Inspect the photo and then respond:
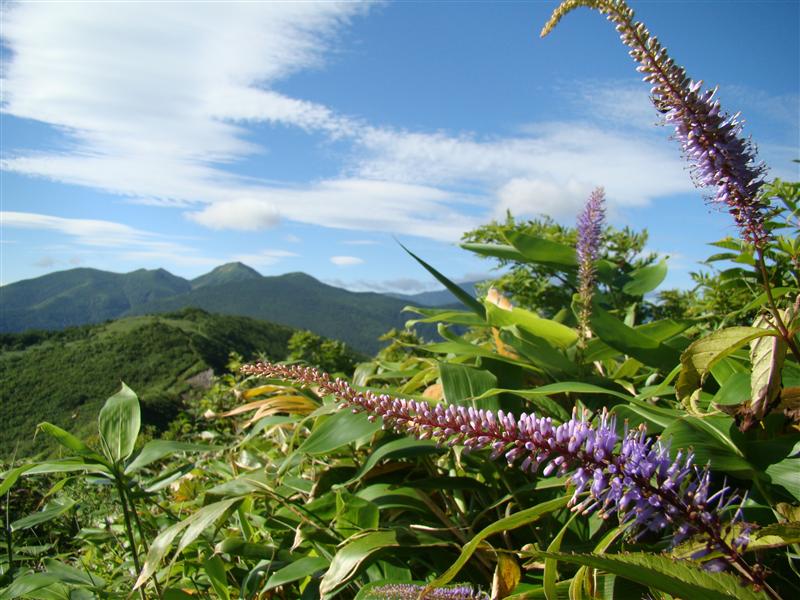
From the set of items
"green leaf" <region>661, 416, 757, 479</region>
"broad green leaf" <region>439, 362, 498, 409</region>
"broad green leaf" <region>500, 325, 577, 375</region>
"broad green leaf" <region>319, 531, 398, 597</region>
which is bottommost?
"broad green leaf" <region>319, 531, 398, 597</region>

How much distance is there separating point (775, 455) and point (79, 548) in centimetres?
269

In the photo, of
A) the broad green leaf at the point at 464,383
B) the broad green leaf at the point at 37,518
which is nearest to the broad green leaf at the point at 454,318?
the broad green leaf at the point at 464,383

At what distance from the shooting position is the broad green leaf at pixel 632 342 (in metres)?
1.60

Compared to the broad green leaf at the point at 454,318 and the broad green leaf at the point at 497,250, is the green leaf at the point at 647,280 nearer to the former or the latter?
the broad green leaf at the point at 497,250

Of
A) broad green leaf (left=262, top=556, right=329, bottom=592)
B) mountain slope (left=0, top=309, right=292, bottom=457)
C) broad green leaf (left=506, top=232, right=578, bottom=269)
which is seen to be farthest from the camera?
mountain slope (left=0, top=309, right=292, bottom=457)

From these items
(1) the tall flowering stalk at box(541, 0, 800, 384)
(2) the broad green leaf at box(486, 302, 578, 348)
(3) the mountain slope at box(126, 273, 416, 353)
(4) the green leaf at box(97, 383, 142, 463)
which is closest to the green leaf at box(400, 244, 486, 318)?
(2) the broad green leaf at box(486, 302, 578, 348)

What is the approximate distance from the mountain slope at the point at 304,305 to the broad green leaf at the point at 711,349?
506 ft

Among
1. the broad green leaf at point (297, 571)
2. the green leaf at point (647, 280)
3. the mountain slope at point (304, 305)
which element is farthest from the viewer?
the mountain slope at point (304, 305)

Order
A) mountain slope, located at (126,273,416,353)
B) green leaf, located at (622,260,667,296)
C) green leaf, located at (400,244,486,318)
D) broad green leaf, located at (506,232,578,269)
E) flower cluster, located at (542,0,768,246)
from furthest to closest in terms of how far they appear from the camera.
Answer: mountain slope, located at (126,273,416,353), green leaf, located at (622,260,667,296), broad green leaf, located at (506,232,578,269), green leaf, located at (400,244,486,318), flower cluster, located at (542,0,768,246)

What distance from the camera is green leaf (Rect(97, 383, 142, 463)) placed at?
1725 millimetres

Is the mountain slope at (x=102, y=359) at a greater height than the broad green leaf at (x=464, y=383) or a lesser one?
lesser

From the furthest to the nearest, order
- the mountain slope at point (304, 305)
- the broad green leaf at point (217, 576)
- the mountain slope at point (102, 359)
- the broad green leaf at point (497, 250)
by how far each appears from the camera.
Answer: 1. the mountain slope at point (304, 305)
2. the mountain slope at point (102, 359)
3. the broad green leaf at point (497, 250)
4. the broad green leaf at point (217, 576)

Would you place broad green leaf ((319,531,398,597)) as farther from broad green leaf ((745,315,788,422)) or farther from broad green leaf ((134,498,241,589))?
broad green leaf ((745,315,788,422))

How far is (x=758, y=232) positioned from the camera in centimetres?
104
